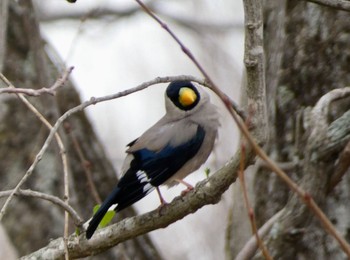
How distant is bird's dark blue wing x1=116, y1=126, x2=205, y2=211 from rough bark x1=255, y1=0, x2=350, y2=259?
43 cm

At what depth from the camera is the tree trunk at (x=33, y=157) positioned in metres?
4.60

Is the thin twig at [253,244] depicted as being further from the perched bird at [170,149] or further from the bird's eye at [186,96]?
the bird's eye at [186,96]

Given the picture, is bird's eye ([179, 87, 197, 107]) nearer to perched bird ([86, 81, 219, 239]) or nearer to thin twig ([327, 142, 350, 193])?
perched bird ([86, 81, 219, 239])

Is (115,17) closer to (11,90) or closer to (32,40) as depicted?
(32,40)

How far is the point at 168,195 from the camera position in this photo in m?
7.63

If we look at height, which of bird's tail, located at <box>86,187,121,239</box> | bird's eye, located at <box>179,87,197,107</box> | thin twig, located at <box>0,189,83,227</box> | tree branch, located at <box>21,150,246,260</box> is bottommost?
tree branch, located at <box>21,150,246,260</box>

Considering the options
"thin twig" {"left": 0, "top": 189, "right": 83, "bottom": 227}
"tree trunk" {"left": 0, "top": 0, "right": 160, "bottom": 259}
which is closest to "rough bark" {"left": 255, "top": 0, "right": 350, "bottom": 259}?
"thin twig" {"left": 0, "top": 189, "right": 83, "bottom": 227}

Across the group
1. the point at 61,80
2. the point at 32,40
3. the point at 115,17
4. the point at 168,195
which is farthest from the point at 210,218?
the point at 61,80

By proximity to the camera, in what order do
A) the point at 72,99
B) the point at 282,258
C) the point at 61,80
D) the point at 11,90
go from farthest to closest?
the point at 72,99 < the point at 282,258 < the point at 61,80 < the point at 11,90

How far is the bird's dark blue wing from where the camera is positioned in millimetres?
3180

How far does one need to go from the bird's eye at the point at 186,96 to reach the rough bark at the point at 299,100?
0.43 m

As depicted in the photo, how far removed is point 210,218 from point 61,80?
14.8ft

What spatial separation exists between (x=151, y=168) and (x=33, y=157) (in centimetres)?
146

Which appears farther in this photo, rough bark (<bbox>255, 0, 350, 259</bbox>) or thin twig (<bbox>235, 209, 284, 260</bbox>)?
rough bark (<bbox>255, 0, 350, 259</bbox>)
